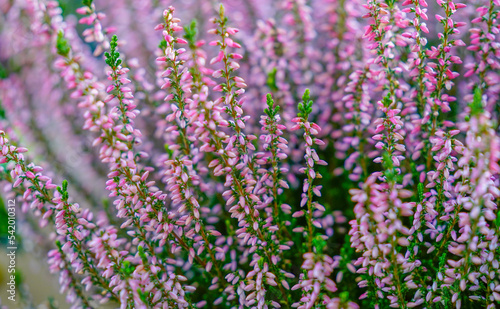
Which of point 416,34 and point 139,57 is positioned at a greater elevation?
point 139,57

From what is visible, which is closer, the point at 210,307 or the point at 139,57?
the point at 210,307

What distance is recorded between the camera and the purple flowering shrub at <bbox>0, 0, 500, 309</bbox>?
973 mm

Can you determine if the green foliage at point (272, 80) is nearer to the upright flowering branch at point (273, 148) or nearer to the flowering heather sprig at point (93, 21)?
the upright flowering branch at point (273, 148)

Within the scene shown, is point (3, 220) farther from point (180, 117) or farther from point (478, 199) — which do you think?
point (478, 199)

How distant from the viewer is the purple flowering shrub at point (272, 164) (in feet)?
3.19

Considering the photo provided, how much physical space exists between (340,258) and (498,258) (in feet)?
1.37

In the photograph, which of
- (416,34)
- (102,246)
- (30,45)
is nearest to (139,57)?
(30,45)

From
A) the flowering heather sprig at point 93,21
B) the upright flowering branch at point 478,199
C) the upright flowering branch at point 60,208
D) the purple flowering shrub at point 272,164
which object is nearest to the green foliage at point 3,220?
the purple flowering shrub at point 272,164

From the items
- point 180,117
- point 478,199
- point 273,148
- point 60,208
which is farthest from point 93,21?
point 478,199

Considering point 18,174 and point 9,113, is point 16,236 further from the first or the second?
point 18,174

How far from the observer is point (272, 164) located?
1.11 metres

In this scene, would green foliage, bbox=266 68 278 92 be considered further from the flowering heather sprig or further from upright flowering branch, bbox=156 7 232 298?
the flowering heather sprig

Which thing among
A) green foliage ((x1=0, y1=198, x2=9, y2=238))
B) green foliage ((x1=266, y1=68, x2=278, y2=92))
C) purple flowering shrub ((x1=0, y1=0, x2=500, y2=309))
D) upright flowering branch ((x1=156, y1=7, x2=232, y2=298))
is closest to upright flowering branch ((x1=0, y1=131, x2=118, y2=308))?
purple flowering shrub ((x1=0, y1=0, x2=500, y2=309))

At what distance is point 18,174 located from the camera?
1042mm
